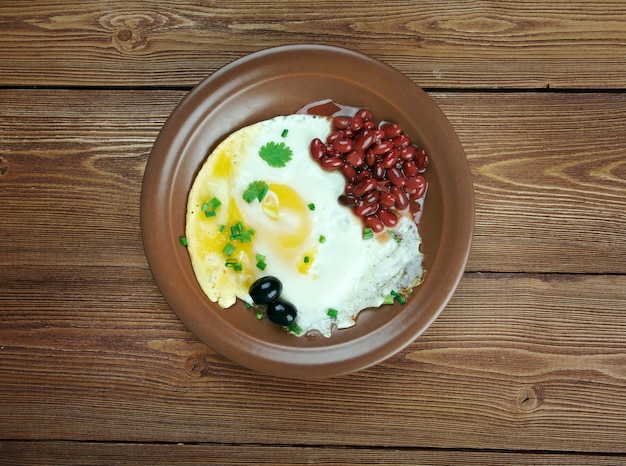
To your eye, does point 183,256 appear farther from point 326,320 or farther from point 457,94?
point 457,94

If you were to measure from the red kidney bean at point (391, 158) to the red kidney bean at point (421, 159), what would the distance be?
81 mm

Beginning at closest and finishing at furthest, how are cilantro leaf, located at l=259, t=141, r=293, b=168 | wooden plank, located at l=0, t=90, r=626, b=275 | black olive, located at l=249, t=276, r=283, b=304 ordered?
black olive, located at l=249, t=276, r=283, b=304, cilantro leaf, located at l=259, t=141, r=293, b=168, wooden plank, located at l=0, t=90, r=626, b=275

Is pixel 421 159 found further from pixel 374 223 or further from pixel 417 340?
pixel 417 340

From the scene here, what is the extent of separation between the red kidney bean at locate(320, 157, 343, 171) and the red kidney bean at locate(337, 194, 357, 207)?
11 cm

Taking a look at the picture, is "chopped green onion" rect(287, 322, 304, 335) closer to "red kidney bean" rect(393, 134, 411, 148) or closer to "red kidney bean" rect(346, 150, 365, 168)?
"red kidney bean" rect(346, 150, 365, 168)

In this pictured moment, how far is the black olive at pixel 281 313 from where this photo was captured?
7.29ft

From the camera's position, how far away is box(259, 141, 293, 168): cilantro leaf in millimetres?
2311

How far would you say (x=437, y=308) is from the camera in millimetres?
2238

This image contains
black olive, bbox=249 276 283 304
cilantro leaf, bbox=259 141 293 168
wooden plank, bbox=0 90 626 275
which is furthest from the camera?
wooden plank, bbox=0 90 626 275

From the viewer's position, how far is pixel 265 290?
2205 mm

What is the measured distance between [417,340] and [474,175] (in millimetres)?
713

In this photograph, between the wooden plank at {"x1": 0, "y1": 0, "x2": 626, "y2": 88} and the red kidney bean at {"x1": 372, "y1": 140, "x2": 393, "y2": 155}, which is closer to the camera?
the red kidney bean at {"x1": 372, "y1": 140, "x2": 393, "y2": 155}

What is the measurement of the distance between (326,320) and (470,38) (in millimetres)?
1299

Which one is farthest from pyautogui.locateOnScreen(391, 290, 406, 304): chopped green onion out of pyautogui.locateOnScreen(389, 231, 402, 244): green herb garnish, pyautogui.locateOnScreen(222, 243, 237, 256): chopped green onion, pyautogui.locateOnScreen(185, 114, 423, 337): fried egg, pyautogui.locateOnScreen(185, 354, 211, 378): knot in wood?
pyautogui.locateOnScreen(185, 354, 211, 378): knot in wood
